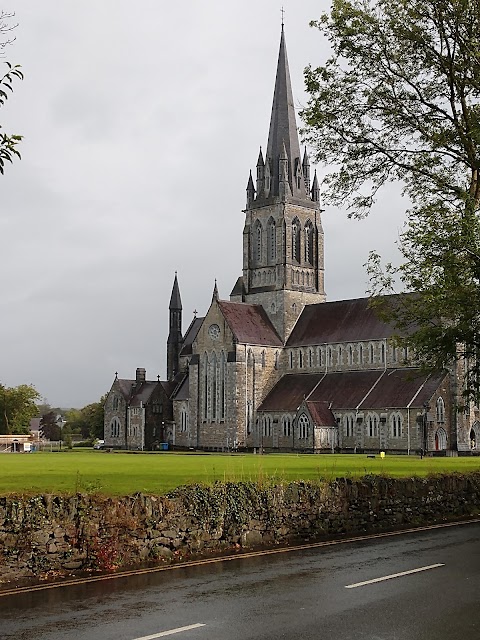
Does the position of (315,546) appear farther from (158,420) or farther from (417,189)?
(158,420)

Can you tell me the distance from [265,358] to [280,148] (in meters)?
25.4

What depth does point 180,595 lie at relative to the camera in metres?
13.5

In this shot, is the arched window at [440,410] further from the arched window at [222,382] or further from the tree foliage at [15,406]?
the tree foliage at [15,406]

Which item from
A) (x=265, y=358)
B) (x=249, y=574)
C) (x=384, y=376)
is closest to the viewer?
(x=249, y=574)

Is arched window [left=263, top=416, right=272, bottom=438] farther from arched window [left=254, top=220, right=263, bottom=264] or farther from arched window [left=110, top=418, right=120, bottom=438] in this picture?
arched window [left=110, top=418, right=120, bottom=438]

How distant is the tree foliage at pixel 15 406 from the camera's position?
11500 cm

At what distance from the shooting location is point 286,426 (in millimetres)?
89750

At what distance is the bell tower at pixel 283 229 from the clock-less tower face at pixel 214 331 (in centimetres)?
711

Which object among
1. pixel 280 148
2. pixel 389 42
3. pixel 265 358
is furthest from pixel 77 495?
pixel 280 148

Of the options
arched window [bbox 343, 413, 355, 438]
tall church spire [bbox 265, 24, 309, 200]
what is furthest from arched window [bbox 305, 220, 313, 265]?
arched window [bbox 343, 413, 355, 438]

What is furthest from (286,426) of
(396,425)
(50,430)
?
(50,430)

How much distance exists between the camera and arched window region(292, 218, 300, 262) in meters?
101

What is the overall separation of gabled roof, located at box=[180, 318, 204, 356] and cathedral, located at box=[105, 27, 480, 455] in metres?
4.22

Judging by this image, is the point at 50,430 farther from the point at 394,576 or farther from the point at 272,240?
the point at 394,576
